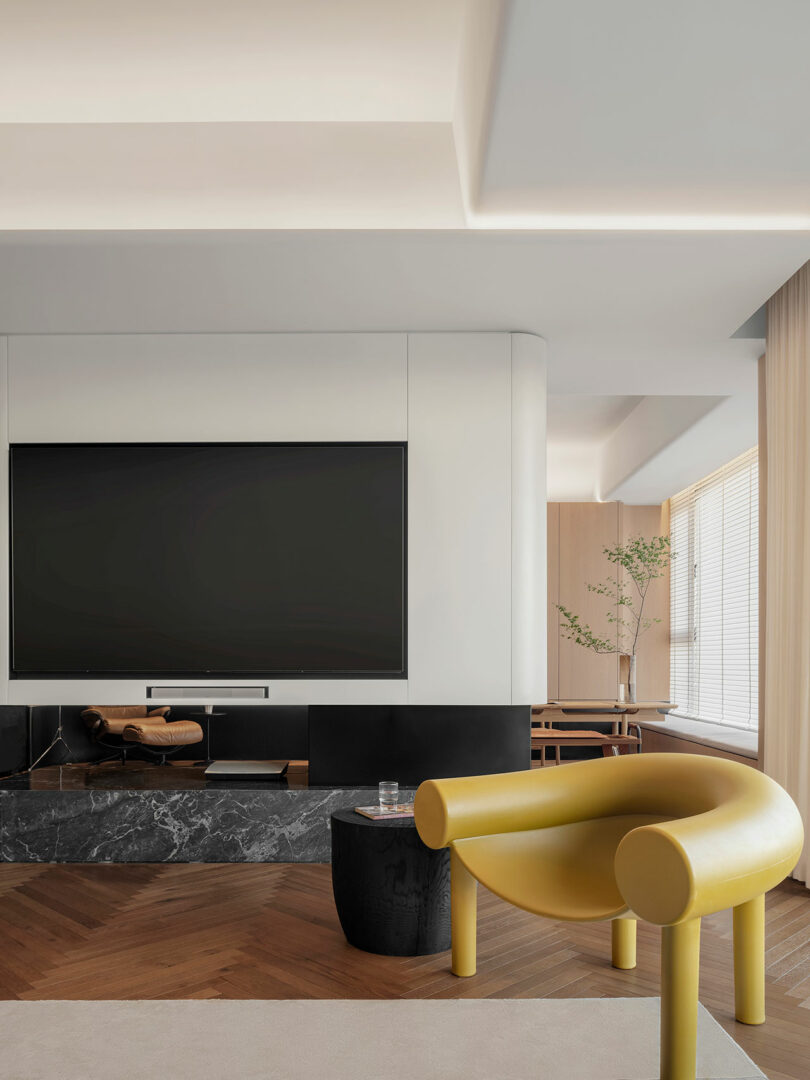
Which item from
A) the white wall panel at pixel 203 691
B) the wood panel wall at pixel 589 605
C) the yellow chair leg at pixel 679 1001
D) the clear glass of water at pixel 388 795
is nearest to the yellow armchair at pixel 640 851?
the yellow chair leg at pixel 679 1001

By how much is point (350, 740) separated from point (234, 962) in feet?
5.27

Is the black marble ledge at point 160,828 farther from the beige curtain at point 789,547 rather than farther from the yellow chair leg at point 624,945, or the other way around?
the beige curtain at point 789,547

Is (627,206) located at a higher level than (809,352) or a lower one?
higher

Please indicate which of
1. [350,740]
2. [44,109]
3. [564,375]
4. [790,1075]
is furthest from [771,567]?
[44,109]

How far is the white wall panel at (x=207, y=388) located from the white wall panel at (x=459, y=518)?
19 centimetres

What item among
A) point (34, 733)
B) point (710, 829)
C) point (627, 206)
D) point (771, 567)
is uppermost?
point (627, 206)

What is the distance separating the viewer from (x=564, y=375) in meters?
5.49

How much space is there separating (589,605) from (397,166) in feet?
21.7

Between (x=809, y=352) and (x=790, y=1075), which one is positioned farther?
(x=809, y=352)

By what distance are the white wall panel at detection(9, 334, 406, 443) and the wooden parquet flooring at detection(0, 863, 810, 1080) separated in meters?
2.14

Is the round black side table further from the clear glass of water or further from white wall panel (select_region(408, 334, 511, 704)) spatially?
white wall panel (select_region(408, 334, 511, 704))

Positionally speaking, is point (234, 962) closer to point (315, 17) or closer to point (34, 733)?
point (34, 733)

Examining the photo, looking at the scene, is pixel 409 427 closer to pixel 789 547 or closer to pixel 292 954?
pixel 789 547

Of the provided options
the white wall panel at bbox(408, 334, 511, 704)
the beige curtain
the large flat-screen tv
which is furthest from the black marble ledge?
the beige curtain
